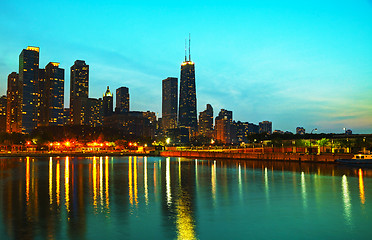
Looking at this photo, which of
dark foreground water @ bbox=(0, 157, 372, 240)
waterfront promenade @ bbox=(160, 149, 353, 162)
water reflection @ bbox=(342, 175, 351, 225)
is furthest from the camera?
waterfront promenade @ bbox=(160, 149, 353, 162)

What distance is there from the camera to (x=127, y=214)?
24.0 meters

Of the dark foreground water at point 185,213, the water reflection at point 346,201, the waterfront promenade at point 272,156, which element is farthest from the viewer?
the waterfront promenade at point 272,156

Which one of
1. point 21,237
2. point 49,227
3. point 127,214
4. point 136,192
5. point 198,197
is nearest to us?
point 21,237

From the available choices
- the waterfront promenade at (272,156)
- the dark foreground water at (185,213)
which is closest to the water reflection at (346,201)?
the dark foreground water at (185,213)

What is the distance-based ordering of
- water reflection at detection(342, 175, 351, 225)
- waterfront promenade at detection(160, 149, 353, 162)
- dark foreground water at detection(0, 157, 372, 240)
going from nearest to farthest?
dark foreground water at detection(0, 157, 372, 240)
water reflection at detection(342, 175, 351, 225)
waterfront promenade at detection(160, 149, 353, 162)

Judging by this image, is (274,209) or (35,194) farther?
(35,194)

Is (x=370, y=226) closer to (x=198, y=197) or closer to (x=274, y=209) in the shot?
(x=274, y=209)

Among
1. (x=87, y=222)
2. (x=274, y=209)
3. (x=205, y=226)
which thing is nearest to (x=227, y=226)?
(x=205, y=226)

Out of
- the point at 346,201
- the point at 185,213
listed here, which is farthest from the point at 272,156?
the point at 185,213

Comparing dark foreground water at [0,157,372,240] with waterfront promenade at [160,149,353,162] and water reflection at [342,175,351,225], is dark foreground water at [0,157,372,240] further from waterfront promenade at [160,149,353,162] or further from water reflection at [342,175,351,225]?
waterfront promenade at [160,149,353,162]

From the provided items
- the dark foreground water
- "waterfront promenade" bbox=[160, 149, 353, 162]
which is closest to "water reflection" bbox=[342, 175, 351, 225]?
the dark foreground water

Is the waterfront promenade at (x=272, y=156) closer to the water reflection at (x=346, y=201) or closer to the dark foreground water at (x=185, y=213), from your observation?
the water reflection at (x=346, y=201)

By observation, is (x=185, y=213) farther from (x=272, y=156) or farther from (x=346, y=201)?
(x=272, y=156)

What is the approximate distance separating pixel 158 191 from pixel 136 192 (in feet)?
7.38
